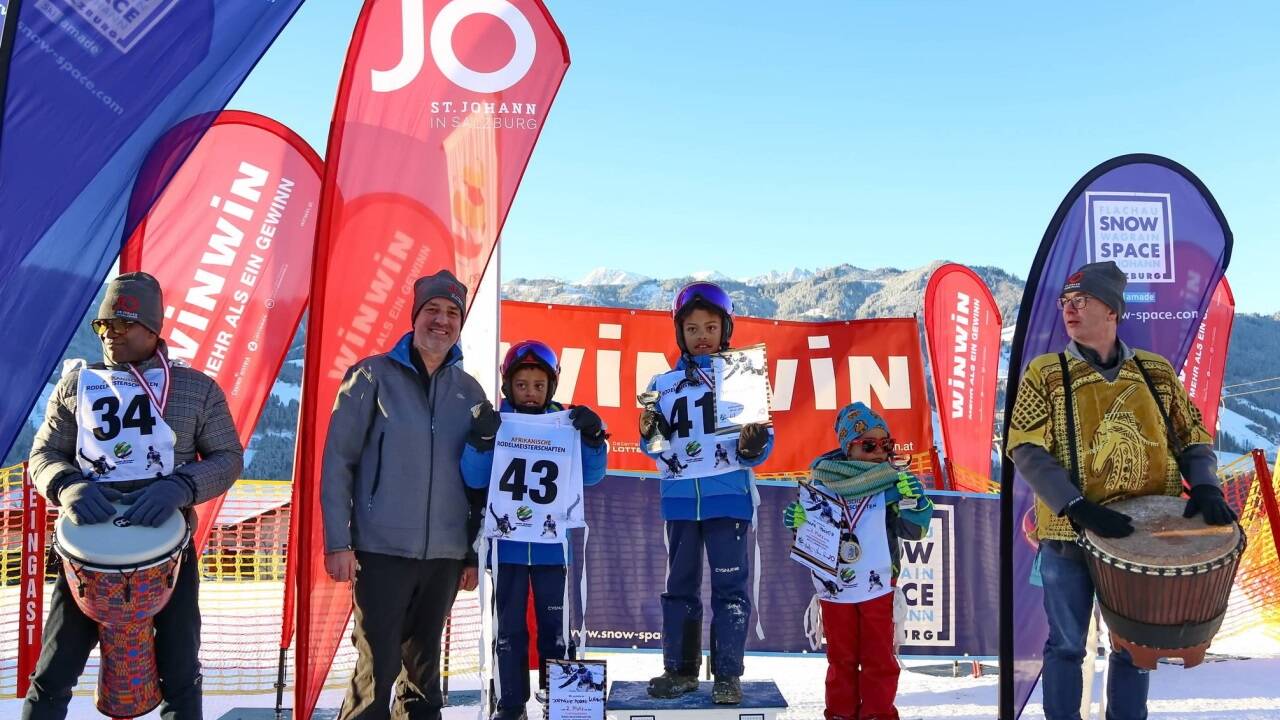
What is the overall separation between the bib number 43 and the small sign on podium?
0.72m

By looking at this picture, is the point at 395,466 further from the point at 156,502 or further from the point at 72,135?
the point at 72,135

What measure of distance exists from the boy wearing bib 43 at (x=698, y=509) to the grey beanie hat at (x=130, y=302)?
7.11 feet

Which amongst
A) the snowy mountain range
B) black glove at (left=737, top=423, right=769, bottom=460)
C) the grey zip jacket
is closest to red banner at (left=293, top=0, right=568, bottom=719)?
the grey zip jacket

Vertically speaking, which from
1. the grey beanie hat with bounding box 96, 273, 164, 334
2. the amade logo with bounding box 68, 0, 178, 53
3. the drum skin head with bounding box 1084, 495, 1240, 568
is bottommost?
the drum skin head with bounding box 1084, 495, 1240, 568

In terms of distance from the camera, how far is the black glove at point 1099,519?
3525 millimetres

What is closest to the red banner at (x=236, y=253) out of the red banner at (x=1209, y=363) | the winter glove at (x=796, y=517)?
the winter glove at (x=796, y=517)

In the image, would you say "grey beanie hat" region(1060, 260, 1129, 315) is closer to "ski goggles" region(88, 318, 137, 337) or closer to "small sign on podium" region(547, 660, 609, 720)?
"small sign on podium" region(547, 660, 609, 720)

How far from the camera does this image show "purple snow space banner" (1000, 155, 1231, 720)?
4.93 metres

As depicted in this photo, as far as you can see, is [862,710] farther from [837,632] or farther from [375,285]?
[375,285]

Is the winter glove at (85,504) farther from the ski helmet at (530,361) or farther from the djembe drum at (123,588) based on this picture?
the ski helmet at (530,361)

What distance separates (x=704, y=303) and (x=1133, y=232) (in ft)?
8.75

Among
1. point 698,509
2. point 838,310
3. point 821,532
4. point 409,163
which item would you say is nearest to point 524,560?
point 698,509

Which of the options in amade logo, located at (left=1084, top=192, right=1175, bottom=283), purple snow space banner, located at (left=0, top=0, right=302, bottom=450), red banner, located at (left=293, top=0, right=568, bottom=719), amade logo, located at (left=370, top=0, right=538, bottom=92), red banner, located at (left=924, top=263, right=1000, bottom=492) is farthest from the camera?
red banner, located at (left=924, top=263, right=1000, bottom=492)

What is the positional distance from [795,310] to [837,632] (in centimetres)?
11718
